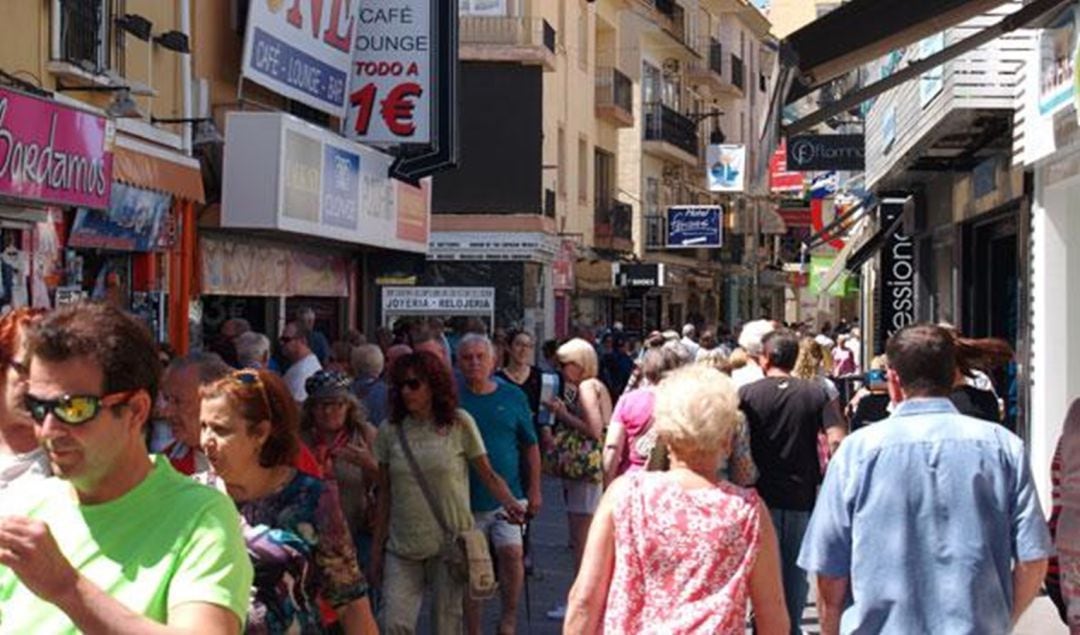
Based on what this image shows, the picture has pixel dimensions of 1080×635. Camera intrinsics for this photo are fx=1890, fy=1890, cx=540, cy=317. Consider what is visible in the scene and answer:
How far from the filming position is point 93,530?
349 cm

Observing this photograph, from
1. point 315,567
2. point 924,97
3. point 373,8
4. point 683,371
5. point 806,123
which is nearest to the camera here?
point 315,567

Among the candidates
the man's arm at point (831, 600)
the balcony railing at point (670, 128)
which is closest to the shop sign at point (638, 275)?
the balcony railing at point (670, 128)

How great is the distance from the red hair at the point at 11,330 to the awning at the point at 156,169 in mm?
8764

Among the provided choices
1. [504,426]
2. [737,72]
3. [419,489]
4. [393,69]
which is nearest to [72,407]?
[419,489]

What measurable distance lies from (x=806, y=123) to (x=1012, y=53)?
494 centimetres

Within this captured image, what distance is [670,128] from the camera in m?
54.0

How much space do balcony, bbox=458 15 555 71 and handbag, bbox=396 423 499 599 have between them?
28147 mm

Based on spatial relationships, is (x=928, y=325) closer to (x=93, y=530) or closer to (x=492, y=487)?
(x=492, y=487)

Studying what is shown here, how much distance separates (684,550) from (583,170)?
126ft

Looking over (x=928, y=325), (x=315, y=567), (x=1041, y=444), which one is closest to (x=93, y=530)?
(x=315, y=567)

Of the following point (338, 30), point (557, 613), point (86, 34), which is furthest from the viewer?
point (338, 30)

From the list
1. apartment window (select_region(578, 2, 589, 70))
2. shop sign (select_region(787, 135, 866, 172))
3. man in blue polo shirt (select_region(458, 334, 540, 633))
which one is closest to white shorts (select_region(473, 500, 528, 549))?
man in blue polo shirt (select_region(458, 334, 540, 633))

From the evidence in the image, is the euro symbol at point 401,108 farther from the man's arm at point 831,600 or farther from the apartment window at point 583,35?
the apartment window at point 583,35

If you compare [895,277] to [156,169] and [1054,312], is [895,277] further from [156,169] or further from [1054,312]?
[156,169]
